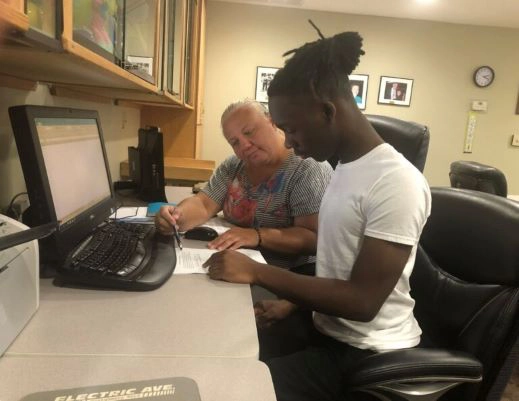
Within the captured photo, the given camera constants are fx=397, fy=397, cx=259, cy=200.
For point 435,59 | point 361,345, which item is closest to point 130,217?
point 361,345

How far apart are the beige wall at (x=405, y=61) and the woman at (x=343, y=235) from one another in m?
3.15

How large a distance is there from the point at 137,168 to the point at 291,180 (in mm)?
951

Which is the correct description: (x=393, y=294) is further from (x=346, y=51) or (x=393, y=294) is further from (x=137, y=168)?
(x=137, y=168)

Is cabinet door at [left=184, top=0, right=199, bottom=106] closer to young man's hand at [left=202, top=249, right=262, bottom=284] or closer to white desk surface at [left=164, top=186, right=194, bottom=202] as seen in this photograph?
white desk surface at [left=164, top=186, right=194, bottom=202]

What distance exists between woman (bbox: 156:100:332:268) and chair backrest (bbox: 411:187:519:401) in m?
0.40

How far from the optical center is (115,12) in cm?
112

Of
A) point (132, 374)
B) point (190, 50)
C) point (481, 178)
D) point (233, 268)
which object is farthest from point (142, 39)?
point (481, 178)

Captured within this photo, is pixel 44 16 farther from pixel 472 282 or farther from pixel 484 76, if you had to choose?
pixel 484 76

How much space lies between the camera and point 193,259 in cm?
109

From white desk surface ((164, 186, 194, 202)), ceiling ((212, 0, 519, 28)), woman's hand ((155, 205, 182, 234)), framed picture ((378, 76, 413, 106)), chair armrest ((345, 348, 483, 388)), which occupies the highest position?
ceiling ((212, 0, 519, 28))

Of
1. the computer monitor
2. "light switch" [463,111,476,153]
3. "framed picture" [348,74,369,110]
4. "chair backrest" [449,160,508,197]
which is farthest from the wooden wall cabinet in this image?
"light switch" [463,111,476,153]

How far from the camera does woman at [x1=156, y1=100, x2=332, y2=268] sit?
1338 mm

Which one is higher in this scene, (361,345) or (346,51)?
(346,51)

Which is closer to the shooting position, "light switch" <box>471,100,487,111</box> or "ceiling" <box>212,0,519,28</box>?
"ceiling" <box>212,0,519,28</box>
